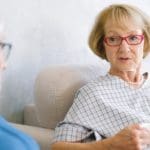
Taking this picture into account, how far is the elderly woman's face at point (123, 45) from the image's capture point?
5.41 feet

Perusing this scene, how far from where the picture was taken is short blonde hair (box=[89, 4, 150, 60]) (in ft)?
5.41

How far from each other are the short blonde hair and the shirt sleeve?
0.31 meters

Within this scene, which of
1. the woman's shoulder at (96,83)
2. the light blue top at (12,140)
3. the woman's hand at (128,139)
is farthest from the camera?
the woman's shoulder at (96,83)

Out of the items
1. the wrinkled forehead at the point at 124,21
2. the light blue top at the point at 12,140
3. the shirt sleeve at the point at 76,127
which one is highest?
the wrinkled forehead at the point at 124,21

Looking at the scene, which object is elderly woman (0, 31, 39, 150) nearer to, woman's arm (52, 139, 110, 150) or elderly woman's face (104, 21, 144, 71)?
woman's arm (52, 139, 110, 150)

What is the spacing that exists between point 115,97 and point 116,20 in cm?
32

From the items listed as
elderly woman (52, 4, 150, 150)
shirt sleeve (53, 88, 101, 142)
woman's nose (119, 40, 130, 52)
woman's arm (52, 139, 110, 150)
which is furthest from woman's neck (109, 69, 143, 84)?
woman's arm (52, 139, 110, 150)

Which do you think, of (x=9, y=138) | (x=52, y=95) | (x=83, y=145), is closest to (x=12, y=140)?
(x=9, y=138)

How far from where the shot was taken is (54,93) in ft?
5.35

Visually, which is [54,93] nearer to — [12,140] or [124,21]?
[124,21]

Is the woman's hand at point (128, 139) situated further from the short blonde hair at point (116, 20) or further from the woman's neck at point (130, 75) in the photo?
the short blonde hair at point (116, 20)

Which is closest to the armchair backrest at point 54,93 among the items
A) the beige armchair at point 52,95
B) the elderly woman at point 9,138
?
the beige armchair at point 52,95

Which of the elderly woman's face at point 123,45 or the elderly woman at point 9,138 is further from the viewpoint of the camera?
the elderly woman's face at point 123,45

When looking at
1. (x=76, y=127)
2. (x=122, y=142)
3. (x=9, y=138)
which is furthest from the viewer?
(x=76, y=127)
